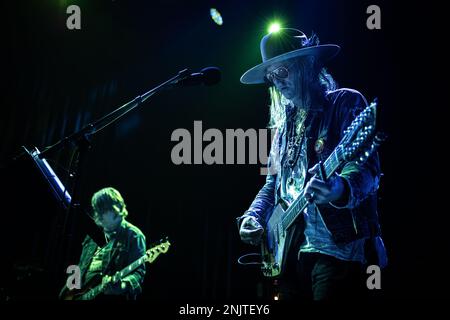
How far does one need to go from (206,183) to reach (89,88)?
2.20 m

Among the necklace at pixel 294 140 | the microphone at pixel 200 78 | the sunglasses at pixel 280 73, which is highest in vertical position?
the microphone at pixel 200 78

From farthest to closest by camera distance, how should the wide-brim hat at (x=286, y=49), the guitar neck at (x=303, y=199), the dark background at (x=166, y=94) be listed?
A: the dark background at (x=166, y=94), the wide-brim hat at (x=286, y=49), the guitar neck at (x=303, y=199)

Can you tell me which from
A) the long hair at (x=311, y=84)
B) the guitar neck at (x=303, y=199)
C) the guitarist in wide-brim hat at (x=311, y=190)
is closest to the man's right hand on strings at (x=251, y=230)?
the guitarist in wide-brim hat at (x=311, y=190)

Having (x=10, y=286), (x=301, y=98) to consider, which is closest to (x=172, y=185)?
(x=10, y=286)

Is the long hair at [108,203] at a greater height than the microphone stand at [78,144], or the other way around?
the long hair at [108,203]

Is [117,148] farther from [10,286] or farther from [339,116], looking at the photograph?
[339,116]

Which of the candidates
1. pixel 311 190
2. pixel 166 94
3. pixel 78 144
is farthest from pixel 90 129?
pixel 166 94

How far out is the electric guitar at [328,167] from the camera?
5.57ft

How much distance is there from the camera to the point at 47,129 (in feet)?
17.4

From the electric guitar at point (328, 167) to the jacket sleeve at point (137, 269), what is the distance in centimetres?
224

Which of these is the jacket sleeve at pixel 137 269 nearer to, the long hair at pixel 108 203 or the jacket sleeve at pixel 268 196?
the long hair at pixel 108 203

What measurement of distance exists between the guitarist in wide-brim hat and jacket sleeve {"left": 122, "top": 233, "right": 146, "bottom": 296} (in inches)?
80.5

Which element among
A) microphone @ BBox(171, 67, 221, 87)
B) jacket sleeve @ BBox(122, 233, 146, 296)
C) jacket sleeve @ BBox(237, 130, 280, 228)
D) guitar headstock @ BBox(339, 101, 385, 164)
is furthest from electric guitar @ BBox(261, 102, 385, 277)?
jacket sleeve @ BBox(122, 233, 146, 296)

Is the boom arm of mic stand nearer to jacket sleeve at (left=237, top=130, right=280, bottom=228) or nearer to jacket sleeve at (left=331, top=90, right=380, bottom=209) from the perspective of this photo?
jacket sleeve at (left=237, top=130, right=280, bottom=228)
